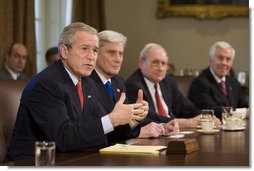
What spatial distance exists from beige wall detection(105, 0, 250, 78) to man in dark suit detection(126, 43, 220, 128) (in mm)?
2716

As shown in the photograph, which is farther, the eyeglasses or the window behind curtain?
the window behind curtain

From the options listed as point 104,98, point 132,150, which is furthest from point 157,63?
point 132,150

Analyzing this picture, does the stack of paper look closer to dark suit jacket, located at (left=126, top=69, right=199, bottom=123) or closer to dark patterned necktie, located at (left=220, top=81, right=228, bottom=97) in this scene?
dark suit jacket, located at (left=126, top=69, right=199, bottom=123)

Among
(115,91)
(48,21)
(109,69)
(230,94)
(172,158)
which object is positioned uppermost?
(48,21)

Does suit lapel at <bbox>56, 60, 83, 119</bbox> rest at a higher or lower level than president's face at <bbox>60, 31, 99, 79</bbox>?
lower

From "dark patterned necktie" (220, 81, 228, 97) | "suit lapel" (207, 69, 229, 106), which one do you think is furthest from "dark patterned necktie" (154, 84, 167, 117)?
"dark patterned necktie" (220, 81, 228, 97)

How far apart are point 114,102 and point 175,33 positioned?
14.2 ft

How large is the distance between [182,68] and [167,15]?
0.77 m

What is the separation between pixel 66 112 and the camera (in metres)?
2.35

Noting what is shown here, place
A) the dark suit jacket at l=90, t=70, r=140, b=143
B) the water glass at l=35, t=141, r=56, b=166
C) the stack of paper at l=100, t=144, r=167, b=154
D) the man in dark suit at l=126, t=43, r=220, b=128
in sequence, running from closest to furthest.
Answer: the water glass at l=35, t=141, r=56, b=166, the stack of paper at l=100, t=144, r=167, b=154, the dark suit jacket at l=90, t=70, r=140, b=143, the man in dark suit at l=126, t=43, r=220, b=128

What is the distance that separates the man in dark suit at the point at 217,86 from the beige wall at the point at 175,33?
1868 millimetres

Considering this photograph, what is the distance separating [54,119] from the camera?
2.28 m

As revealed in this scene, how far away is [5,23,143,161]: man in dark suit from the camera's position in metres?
2.27

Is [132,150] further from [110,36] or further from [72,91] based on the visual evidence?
[110,36]
